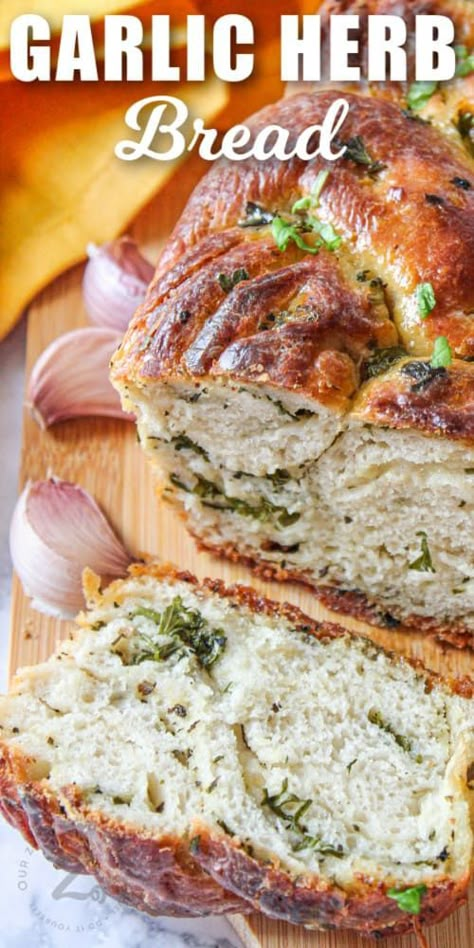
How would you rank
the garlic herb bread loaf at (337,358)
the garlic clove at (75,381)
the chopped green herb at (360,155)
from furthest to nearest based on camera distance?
1. the garlic clove at (75,381)
2. the chopped green herb at (360,155)
3. the garlic herb bread loaf at (337,358)

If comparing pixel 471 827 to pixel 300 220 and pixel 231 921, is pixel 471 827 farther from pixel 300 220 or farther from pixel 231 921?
pixel 300 220

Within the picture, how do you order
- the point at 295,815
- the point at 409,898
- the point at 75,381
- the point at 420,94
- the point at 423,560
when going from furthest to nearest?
1. the point at 75,381
2. the point at 420,94
3. the point at 423,560
4. the point at 295,815
5. the point at 409,898

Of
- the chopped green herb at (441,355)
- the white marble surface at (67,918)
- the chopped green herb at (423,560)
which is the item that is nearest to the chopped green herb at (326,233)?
the chopped green herb at (441,355)

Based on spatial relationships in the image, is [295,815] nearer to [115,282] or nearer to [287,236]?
[287,236]

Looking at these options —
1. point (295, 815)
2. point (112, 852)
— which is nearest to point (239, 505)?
point (295, 815)

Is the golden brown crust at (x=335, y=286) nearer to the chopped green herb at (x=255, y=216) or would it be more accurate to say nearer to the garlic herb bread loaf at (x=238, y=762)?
the chopped green herb at (x=255, y=216)

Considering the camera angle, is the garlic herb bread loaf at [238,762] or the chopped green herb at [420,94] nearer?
the garlic herb bread loaf at [238,762]

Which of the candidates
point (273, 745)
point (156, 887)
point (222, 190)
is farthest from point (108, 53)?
point (156, 887)
